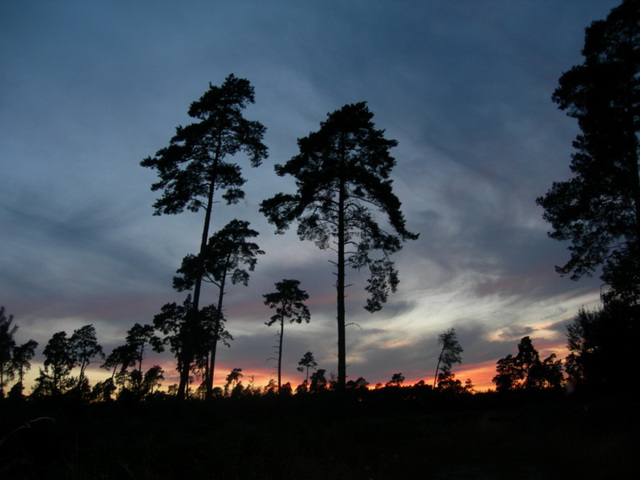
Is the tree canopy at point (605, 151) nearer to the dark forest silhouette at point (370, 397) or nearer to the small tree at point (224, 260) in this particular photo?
the dark forest silhouette at point (370, 397)

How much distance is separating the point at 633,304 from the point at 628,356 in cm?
300

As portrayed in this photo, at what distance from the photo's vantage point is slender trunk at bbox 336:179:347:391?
702 inches

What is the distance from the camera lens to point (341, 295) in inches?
742

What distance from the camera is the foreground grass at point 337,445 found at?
26.4 ft

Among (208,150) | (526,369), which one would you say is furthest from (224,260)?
(526,369)

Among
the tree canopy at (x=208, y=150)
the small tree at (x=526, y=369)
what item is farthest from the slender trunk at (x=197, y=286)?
the small tree at (x=526, y=369)

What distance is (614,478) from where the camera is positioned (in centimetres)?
835

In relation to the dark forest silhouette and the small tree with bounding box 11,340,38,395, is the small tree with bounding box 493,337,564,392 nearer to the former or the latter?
the dark forest silhouette

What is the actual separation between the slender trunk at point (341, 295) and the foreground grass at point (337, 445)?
49.5 inches

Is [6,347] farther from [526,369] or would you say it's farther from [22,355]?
[526,369]

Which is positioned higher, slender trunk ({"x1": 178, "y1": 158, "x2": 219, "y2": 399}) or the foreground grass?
slender trunk ({"x1": 178, "y1": 158, "x2": 219, "y2": 399})

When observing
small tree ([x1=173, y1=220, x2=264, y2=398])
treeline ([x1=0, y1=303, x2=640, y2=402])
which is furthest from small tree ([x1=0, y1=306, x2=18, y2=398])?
small tree ([x1=173, y1=220, x2=264, y2=398])

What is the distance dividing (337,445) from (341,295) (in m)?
8.46

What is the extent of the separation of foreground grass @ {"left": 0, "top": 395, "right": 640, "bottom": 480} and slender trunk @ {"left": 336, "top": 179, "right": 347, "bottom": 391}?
4.13 feet
